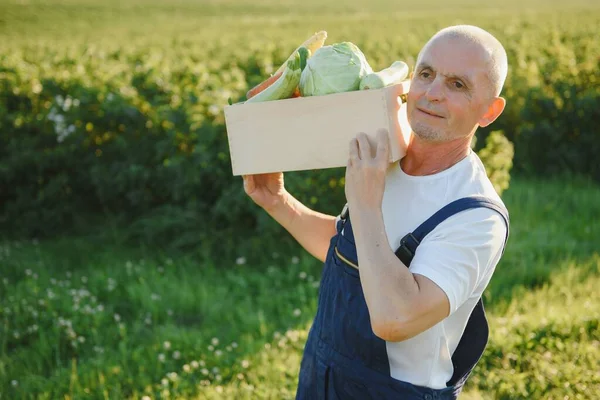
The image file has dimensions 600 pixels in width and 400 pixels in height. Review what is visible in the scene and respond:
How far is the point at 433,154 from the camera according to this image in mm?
2070

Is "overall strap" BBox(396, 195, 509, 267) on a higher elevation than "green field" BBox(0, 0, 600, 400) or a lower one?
higher

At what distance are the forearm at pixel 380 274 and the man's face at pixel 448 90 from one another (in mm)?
333

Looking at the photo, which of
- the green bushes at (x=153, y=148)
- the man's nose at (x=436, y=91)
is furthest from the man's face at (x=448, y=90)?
the green bushes at (x=153, y=148)

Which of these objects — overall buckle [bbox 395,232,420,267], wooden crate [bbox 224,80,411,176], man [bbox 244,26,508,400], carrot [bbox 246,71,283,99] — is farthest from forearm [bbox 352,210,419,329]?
carrot [bbox 246,71,283,99]

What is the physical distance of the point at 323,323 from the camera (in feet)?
7.23

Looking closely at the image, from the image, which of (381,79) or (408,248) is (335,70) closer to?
(381,79)

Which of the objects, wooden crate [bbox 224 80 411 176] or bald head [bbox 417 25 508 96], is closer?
bald head [bbox 417 25 508 96]

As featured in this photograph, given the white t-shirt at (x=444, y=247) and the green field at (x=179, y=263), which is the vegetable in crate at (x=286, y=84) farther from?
the green field at (x=179, y=263)

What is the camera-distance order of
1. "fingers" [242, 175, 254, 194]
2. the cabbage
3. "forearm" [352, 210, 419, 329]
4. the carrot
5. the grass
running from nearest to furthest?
1. "forearm" [352, 210, 419, 329]
2. the cabbage
3. the carrot
4. "fingers" [242, 175, 254, 194]
5. the grass

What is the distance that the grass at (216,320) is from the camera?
12.4ft

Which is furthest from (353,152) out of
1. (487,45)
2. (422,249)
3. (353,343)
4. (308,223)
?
(308,223)

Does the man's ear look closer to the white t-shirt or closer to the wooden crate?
the white t-shirt

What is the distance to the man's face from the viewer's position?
1.93m

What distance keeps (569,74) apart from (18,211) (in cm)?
589
